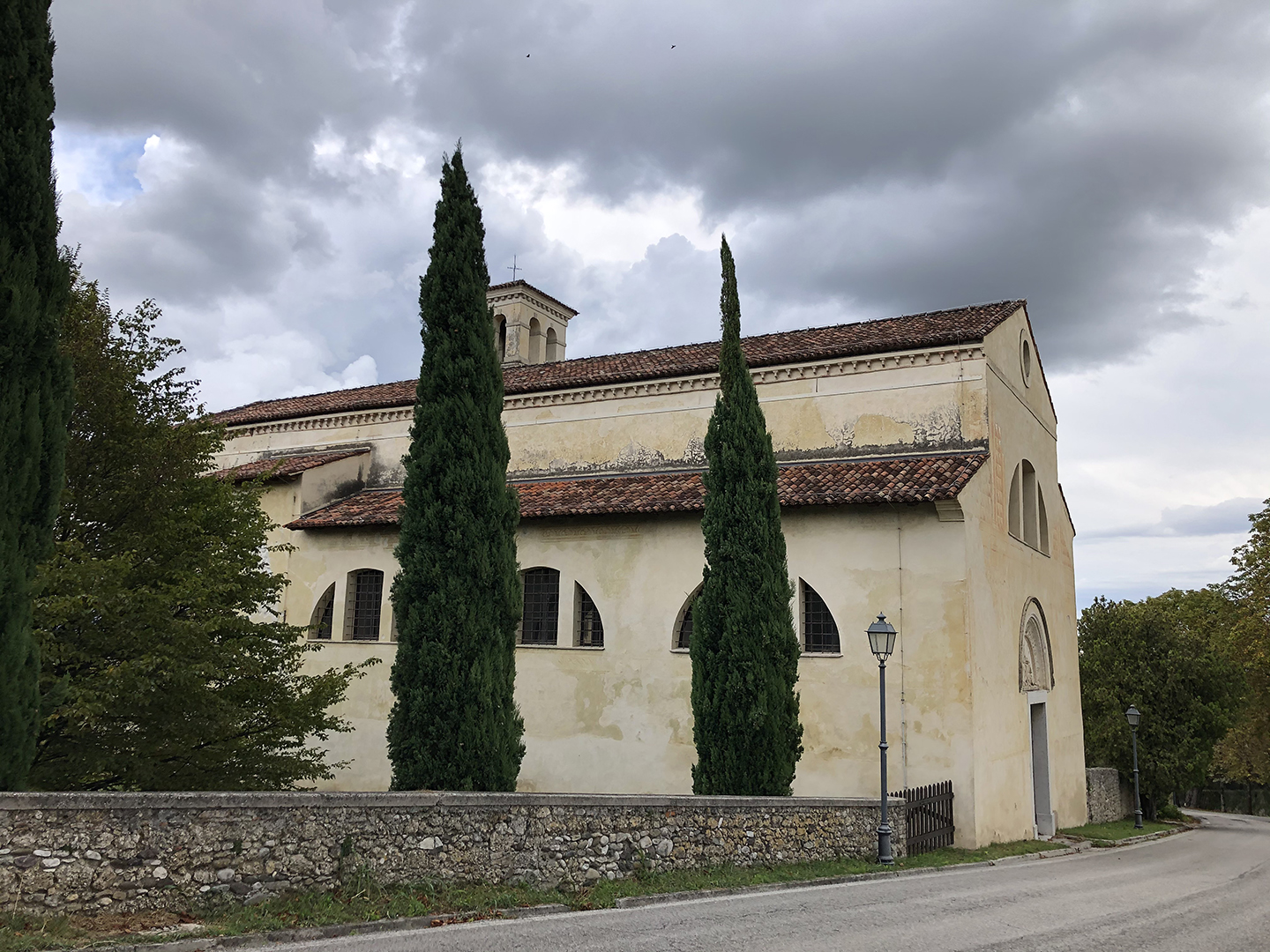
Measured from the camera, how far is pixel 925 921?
8.91 meters

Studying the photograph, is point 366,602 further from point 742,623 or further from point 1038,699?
point 1038,699

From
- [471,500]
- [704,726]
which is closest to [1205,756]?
[704,726]

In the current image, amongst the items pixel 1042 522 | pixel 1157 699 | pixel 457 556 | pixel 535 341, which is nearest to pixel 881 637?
pixel 457 556

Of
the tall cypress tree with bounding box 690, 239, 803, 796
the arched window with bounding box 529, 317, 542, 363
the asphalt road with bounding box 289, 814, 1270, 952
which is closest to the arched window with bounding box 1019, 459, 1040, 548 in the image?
the asphalt road with bounding box 289, 814, 1270, 952

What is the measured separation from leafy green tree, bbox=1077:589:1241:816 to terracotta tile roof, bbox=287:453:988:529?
19.9 meters

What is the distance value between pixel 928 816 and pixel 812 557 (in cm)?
484

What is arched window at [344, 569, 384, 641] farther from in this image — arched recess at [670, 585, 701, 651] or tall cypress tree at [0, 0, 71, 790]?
tall cypress tree at [0, 0, 71, 790]

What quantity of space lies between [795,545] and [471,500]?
748cm

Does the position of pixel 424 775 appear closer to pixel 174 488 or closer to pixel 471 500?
pixel 471 500

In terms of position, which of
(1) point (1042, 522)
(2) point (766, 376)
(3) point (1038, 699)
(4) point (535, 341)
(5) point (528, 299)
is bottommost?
(3) point (1038, 699)

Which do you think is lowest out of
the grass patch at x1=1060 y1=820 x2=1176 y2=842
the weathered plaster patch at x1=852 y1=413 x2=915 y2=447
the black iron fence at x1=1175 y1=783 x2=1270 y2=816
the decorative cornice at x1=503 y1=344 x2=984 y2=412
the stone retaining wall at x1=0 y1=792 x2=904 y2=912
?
the black iron fence at x1=1175 y1=783 x2=1270 y2=816

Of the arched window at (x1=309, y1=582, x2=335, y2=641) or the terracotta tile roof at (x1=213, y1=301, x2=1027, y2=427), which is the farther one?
the arched window at (x1=309, y1=582, x2=335, y2=641)

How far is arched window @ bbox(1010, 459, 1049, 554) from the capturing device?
2084 centimetres

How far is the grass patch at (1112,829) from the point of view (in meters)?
21.4
